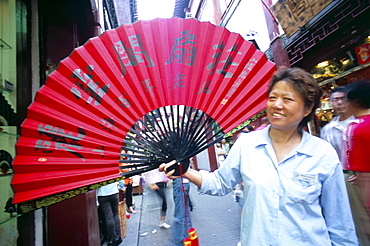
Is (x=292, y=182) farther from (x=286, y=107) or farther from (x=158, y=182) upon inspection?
(x=158, y=182)

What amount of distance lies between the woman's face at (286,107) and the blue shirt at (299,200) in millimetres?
163

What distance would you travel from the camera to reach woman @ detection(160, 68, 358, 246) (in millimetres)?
1159

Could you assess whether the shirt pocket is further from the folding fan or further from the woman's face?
the folding fan

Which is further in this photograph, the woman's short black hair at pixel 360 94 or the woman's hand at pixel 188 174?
the woman's short black hair at pixel 360 94

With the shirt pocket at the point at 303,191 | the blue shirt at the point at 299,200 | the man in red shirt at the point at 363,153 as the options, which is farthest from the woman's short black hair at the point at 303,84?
the man in red shirt at the point at 363,153

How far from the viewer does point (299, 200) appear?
1155 mm

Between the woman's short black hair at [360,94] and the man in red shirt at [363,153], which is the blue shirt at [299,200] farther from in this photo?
the woman's short black hair at [360,94]

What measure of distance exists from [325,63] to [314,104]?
4.59m

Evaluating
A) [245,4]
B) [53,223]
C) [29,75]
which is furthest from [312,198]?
[245,4]

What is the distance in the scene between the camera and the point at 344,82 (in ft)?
15.3

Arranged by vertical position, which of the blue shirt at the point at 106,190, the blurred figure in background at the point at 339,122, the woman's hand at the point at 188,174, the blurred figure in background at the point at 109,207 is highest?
the blurred figure in background at the point at 339,122

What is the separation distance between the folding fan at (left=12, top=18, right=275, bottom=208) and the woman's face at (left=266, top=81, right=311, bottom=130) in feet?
1.26

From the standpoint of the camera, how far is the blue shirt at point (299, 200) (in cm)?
115

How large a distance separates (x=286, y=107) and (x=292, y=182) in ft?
1.43
